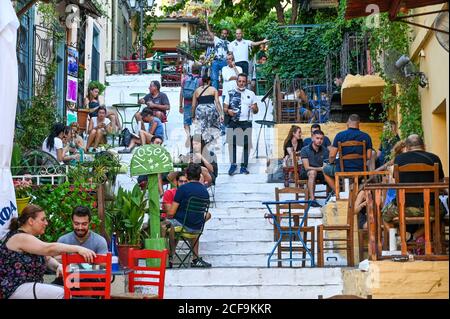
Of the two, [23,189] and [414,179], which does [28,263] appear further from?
[414,179]

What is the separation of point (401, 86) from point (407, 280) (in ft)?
23.1

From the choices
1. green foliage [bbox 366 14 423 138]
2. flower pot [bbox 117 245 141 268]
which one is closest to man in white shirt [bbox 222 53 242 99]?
green foliage [bbox 366 14 423 138]

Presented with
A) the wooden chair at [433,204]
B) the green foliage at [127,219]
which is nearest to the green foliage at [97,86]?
the green foliage at [127,219]

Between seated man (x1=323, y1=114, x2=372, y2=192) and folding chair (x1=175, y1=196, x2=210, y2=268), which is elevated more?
seated man (x1=323, y1=114, x2=372, y2=192)

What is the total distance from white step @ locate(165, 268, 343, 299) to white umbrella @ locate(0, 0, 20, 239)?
2.44m

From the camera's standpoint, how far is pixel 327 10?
31578mm

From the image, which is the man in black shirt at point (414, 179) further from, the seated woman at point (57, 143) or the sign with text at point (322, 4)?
the sign with text at point (322, 4)

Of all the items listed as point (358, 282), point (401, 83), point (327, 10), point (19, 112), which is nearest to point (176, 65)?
point (327, 10)

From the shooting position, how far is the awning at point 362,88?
20438 mm

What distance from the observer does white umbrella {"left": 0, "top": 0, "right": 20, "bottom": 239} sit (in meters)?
11.5

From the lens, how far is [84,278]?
407 inches

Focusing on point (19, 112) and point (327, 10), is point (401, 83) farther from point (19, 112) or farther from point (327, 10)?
point (327, 10)

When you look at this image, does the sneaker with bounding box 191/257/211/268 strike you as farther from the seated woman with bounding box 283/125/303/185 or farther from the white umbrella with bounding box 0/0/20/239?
the seated woman with bounding box 283/125/303/185
